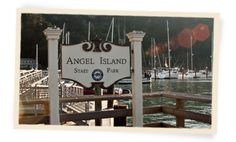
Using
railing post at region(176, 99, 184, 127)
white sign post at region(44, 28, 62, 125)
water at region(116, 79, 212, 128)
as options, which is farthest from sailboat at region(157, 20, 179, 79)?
white sign post at region(44, 28, 62, 125)

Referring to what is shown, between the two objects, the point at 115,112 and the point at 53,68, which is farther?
the point at 115,112

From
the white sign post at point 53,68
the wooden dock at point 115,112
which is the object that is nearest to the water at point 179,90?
the wooden dock at point 115,112

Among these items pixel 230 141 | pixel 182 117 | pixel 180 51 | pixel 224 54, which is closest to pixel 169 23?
pixel 180 51

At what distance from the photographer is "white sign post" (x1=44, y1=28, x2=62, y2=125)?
94.6 inches

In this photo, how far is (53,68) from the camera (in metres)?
2.42

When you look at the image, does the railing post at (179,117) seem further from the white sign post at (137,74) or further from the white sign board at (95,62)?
the white sign board at (95,62)

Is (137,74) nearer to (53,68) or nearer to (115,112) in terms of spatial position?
(115,112)

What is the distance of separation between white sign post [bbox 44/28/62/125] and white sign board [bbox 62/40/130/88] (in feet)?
0.15

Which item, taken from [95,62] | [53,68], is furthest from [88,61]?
[53,68]

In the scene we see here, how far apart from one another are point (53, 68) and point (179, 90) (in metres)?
0.63

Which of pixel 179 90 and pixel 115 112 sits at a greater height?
pixel 179 90

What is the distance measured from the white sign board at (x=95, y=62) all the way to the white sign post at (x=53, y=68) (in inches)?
1.8

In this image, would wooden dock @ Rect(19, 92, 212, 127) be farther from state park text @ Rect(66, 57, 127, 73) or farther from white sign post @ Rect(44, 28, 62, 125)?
state park text @ Rect(66, 57, 127, 73)
